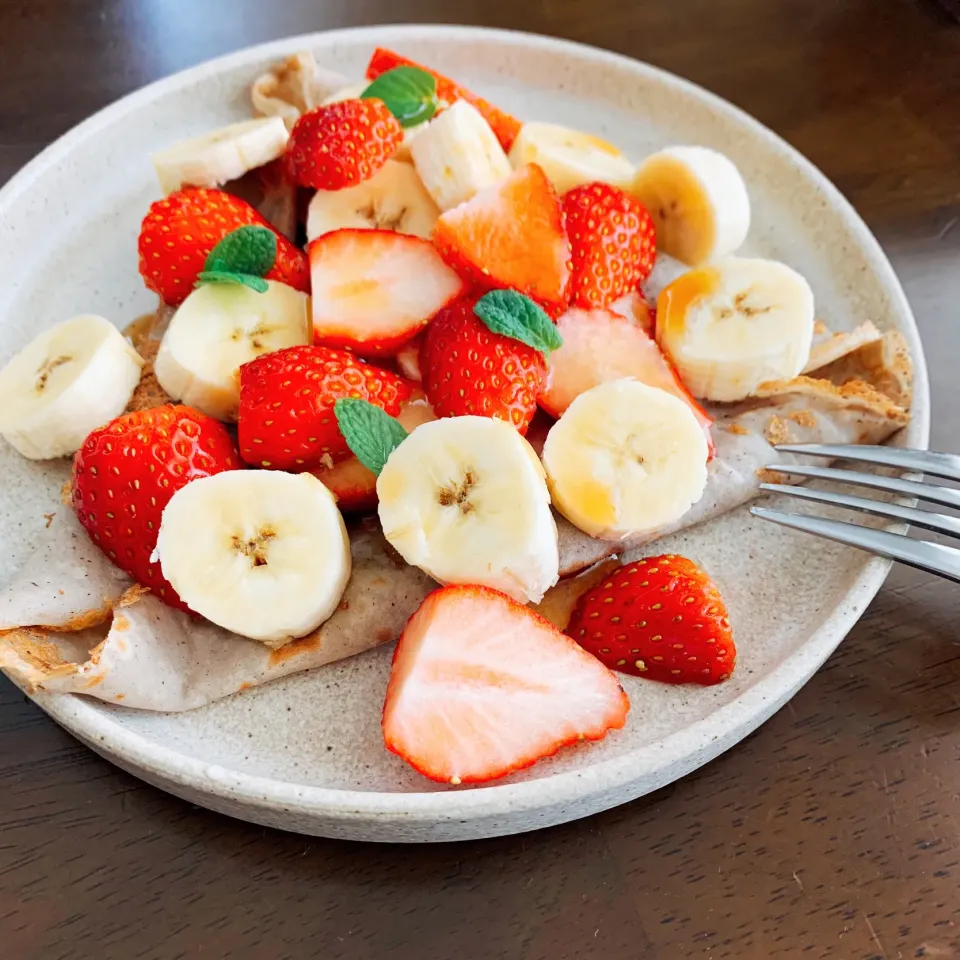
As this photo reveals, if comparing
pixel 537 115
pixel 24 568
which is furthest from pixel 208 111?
pixel 24 568

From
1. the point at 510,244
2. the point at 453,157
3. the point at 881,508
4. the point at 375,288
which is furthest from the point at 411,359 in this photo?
the point at 881,508

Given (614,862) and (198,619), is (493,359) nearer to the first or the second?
(198,619)

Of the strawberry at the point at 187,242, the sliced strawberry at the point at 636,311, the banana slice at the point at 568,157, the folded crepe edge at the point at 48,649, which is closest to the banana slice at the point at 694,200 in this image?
the banana slice at the point at 568,157

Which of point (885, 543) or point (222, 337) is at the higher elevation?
point (222, 337)

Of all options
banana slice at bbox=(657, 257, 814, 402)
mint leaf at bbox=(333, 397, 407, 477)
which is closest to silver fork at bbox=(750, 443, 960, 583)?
banana slice at bbox=(657, 257, 814, 402)

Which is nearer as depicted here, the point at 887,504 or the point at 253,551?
the point at 253,551

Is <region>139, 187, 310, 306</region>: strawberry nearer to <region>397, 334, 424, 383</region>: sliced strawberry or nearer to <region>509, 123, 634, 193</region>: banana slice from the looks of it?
<region>397, 334, 424, 383</region>: sliced strawberry

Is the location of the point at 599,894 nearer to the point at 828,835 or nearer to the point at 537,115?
the point at 828,835

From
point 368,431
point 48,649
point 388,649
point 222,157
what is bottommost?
point 388,649

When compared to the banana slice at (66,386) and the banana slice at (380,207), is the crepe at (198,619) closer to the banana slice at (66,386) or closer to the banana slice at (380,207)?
the banana slice at (66,386)
